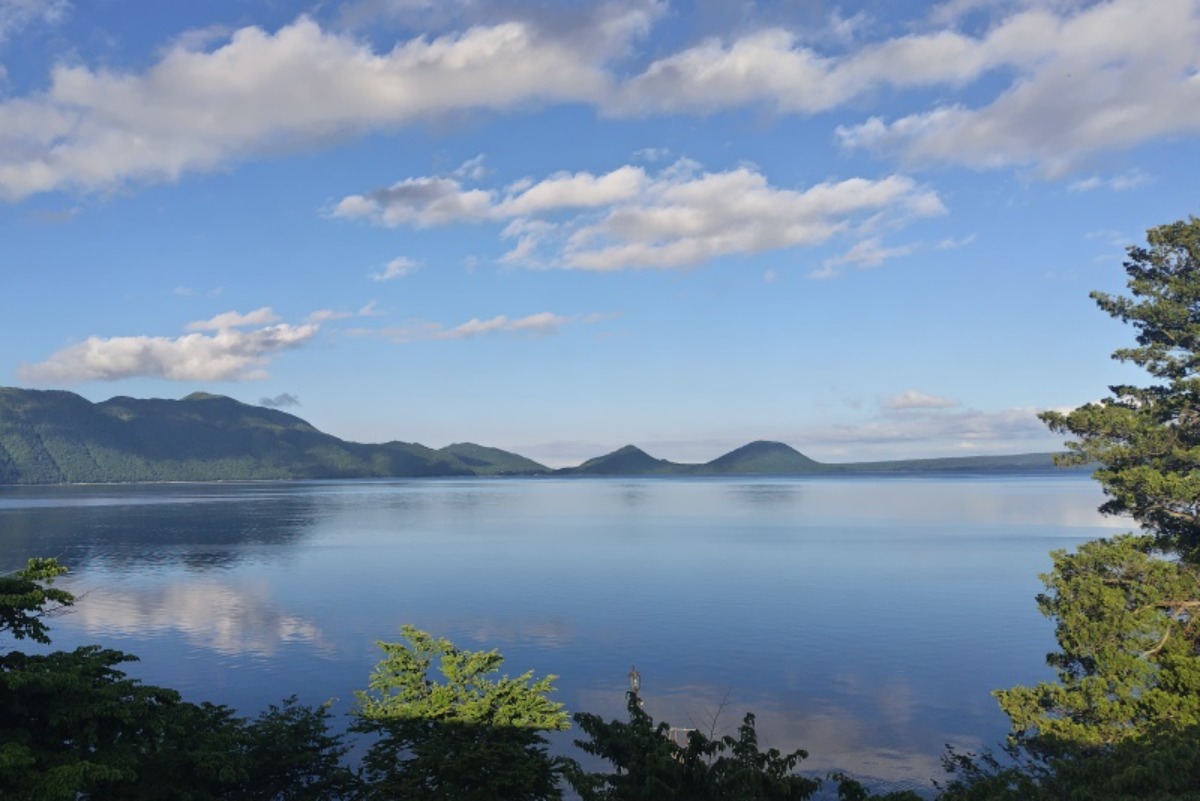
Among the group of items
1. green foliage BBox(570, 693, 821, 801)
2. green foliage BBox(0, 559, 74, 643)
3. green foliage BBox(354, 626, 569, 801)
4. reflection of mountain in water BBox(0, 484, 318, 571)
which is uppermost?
green foliage BBox(0, 559, 74, 643)

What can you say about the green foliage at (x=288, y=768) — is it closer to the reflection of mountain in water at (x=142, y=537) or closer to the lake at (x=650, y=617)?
the lake at (x=650, y=617)

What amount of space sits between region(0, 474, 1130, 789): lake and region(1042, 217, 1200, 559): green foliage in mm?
14716

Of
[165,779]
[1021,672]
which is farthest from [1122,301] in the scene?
[165,779]

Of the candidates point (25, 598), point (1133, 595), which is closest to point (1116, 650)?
point (1133, 595)

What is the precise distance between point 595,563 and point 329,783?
81869mm

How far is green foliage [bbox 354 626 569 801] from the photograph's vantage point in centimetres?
2725

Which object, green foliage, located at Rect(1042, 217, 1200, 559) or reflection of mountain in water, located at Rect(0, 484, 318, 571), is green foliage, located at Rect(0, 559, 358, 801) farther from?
reflection of mountain in water, located at Rect(0, 484, 318, 571)

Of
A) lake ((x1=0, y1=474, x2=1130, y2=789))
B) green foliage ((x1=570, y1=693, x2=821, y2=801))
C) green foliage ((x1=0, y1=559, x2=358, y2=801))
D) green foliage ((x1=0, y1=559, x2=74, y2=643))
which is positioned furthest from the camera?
lake ((x1=0, y1=474, x2=1130, y2=789))

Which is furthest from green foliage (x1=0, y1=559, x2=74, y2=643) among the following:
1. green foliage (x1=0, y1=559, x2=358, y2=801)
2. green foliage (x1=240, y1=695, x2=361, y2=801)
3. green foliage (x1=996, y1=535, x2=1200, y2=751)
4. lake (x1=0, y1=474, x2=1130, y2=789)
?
green foliage (x1=996, y1=535, x2=1200, y2=751)

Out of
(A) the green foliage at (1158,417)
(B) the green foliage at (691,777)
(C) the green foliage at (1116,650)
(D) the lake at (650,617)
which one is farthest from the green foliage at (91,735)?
(A) the green foliage at (1158,417)

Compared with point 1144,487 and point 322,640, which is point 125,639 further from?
point 1144,487

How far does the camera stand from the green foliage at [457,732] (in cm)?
2725

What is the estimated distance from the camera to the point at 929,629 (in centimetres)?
6838

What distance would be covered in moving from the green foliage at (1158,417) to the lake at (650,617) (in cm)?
1472
